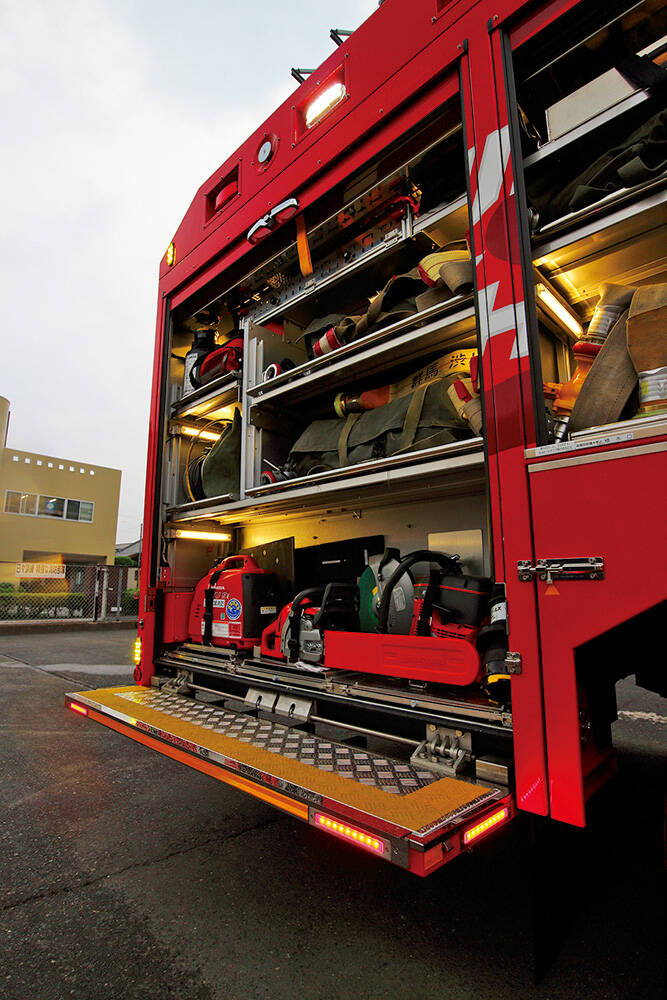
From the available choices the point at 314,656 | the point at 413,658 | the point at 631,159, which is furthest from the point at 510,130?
the point at 314,656

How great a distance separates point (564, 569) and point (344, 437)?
65.3 inches

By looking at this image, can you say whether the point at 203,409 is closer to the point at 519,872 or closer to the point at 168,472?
the point at 168,472

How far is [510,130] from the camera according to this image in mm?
1824

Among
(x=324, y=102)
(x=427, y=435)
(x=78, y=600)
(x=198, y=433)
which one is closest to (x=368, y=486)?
(x=427, y=435)

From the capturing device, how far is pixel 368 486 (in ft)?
8.32

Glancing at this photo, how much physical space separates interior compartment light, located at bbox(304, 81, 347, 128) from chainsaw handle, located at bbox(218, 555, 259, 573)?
2.73 m

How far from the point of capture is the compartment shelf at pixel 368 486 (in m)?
2.15

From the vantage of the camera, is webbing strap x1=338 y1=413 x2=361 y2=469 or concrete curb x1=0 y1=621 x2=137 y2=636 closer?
webbing strap x1=338 y1=413 x2=361 y2=469

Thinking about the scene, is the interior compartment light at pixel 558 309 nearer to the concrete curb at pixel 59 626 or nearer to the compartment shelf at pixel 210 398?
the compartment shelf at pixel 210 398

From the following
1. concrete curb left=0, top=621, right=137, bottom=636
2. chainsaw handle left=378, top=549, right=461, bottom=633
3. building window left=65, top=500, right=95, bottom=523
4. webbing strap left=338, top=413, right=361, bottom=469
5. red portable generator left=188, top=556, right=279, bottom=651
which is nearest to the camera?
chainsaw handle left=378, top=549, right=461, bottom=633

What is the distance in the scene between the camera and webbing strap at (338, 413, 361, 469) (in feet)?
9.45

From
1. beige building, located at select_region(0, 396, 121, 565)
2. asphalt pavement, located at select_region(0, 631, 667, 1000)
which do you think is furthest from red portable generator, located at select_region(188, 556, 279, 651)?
beige building, located at select_region(0, 396, 121, 565)

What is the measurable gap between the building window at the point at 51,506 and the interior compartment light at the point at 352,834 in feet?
74.1

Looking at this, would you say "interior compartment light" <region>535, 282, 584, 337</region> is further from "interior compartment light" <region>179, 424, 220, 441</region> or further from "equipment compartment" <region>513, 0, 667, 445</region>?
"interior compartment light" <region>179, 424, 220, 441</region>
